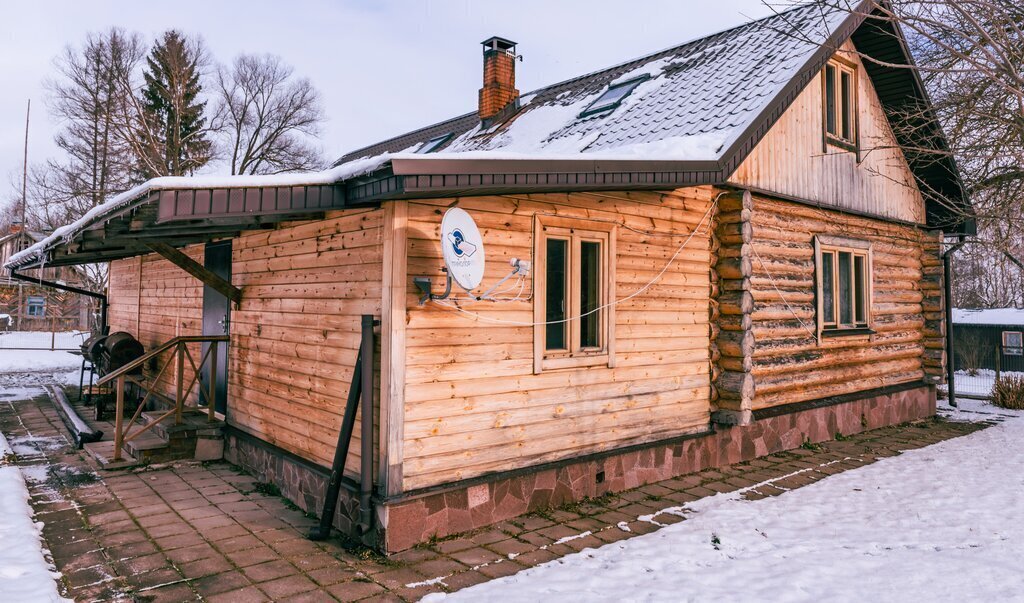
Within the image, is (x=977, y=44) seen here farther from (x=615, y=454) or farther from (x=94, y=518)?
(x=94, y=518)

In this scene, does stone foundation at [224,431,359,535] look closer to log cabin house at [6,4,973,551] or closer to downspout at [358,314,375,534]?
log cabin house at [6,4,973,551]

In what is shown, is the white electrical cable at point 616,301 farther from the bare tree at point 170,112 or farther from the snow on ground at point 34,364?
the bare tree at point 170,112

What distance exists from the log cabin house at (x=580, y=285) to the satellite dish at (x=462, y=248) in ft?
1.05

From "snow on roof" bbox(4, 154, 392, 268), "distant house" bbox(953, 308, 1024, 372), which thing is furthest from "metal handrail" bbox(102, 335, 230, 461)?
"distant house" bbox(953, 308, 1024, 372)

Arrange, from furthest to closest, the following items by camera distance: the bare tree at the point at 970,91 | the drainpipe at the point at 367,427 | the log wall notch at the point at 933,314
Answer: the log wall notch at the point at 933,314, the bare tree at the point at 970,91, the drainpipe at the point at 367,427

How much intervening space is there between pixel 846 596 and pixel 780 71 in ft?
20.8

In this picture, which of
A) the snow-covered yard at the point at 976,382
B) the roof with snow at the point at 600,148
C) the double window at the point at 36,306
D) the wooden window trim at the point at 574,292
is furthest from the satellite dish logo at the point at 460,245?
the double window at the point at 36,306

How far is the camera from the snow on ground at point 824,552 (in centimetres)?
416

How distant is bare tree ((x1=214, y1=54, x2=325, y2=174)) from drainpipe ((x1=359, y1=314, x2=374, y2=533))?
24.2 meters

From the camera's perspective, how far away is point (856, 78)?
384 inches

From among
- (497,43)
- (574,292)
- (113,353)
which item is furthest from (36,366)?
(574,292)

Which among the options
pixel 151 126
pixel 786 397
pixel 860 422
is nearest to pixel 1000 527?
pixel 786 397

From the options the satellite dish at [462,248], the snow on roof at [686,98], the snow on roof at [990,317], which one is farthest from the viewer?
the snow on roof at [990,317]

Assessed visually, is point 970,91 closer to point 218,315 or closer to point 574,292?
point 574,292
